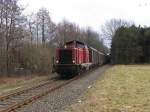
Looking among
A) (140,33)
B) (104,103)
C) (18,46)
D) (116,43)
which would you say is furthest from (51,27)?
(104,103)

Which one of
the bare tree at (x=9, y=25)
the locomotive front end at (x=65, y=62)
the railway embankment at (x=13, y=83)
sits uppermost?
the bare tree at (x=9, y=25)

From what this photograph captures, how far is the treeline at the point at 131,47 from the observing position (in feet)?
315

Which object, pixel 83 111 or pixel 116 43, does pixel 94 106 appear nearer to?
pixel 83 111

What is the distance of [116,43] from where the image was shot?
324ft

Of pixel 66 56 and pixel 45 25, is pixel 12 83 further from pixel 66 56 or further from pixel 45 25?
pixel 45 25

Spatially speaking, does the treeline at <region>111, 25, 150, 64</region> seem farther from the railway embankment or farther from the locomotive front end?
the railway embankment

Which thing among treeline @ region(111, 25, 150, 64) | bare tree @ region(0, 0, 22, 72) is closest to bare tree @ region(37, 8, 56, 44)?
treeline @ region(111, 25, 150, 64)

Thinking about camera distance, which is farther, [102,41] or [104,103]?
[102,41]

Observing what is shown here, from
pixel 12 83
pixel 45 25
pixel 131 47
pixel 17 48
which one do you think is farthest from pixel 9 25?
pixel 131 47

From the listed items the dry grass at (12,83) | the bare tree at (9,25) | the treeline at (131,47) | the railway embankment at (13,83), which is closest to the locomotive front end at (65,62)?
the railway embankment at (13,83)

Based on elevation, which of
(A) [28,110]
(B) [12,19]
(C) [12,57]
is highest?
(B) [12,19]

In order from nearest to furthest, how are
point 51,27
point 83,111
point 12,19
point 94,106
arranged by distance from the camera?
point 83,111 < point 94,106 < point 12,19 < point 51,27

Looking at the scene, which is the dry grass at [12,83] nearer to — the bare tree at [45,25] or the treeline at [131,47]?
the bare tree at [45,25]

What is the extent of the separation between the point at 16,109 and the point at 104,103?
3.62 m
